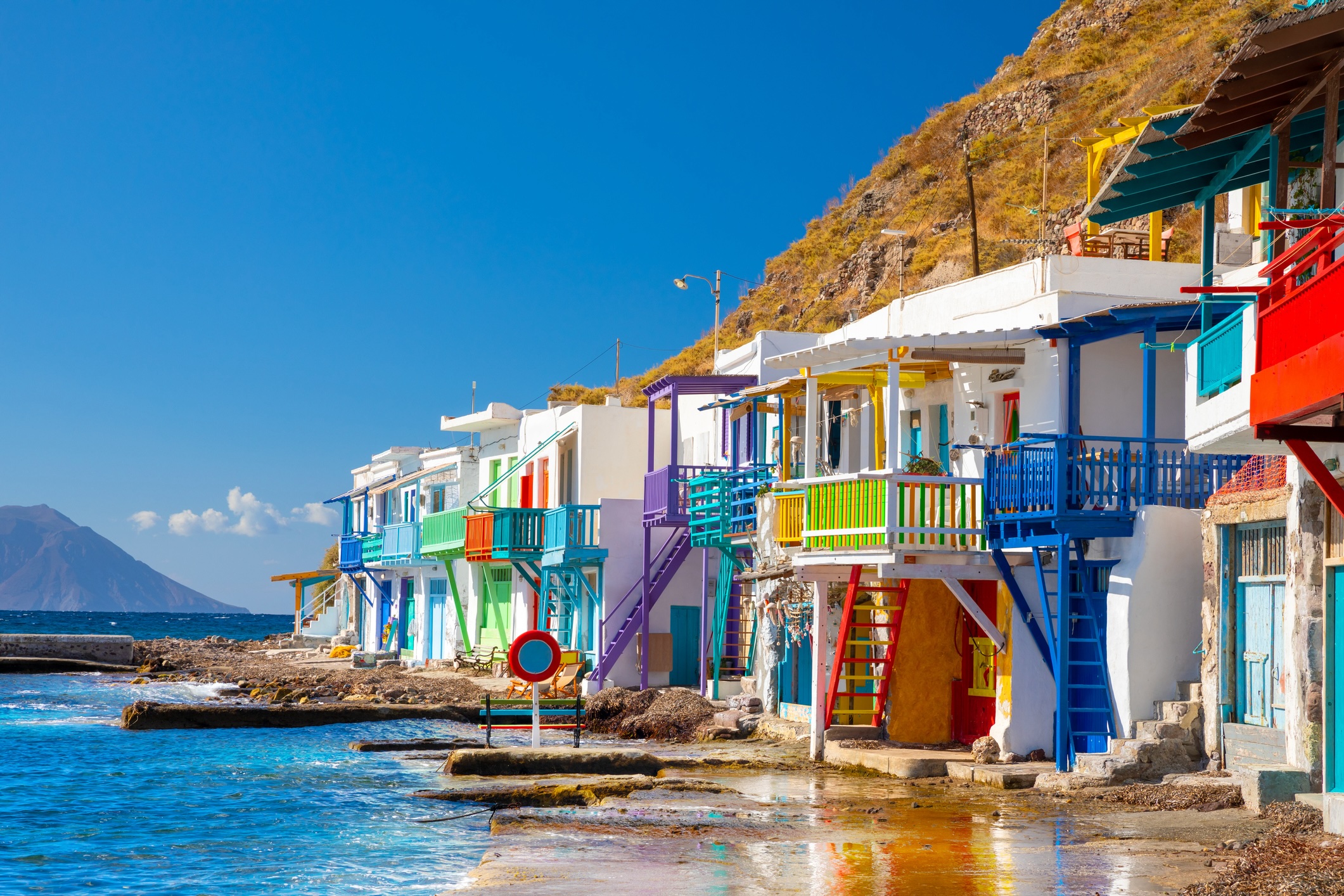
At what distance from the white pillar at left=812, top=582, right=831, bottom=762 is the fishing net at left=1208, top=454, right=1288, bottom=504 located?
6206 mm

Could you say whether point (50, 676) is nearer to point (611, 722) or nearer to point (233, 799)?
point (611, 722)

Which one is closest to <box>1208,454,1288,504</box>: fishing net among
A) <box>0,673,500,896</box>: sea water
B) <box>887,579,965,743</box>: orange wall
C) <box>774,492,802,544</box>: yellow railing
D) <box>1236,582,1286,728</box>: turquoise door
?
<box>1236,582,1286,728</box>: turquoise door

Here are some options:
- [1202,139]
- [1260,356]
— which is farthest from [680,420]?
[1260,356]

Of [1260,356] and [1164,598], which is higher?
[1260,356]

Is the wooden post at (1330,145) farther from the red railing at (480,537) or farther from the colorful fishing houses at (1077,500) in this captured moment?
the red railing at (480,537)

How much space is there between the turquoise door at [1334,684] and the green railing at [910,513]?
6.56 meters

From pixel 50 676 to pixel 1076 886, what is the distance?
52189 mm

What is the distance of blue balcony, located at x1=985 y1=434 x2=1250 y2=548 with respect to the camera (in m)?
18.0

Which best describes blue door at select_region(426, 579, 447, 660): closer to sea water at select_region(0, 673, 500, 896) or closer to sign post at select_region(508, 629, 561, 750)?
sea water at select_region(0, 673, 500, 896)

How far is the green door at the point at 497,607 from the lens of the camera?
4419 cm

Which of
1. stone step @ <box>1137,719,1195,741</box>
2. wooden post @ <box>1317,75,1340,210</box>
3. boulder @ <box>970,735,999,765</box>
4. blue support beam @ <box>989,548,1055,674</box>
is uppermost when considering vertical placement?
wooden post @ <box>1317,75,1340,210</box>

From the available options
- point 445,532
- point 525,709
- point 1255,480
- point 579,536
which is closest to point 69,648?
point 445,532

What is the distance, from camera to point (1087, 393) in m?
20.2

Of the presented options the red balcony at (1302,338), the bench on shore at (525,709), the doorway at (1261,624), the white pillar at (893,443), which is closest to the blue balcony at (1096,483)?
the white pillar at (893,443)
